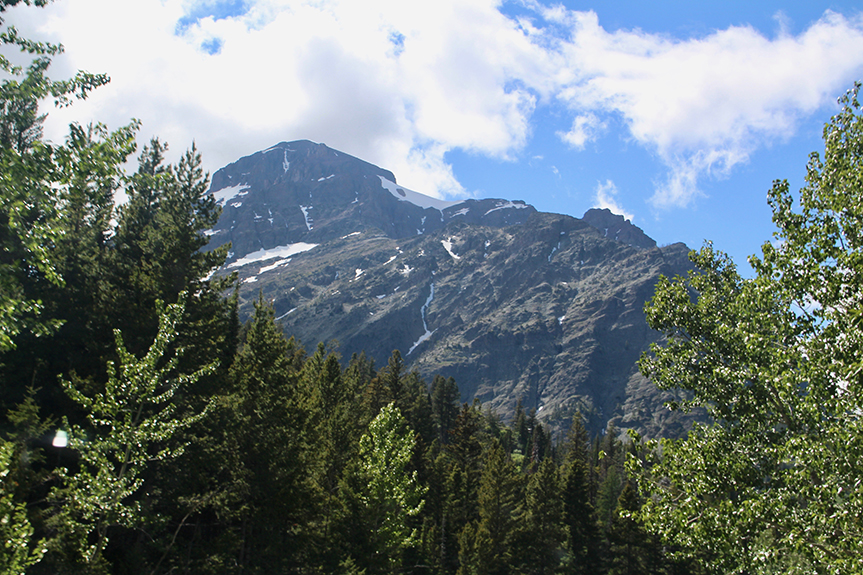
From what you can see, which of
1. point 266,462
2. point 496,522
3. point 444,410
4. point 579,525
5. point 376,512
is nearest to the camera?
point 266,462

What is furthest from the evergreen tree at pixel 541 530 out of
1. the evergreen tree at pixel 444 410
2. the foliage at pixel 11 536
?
the foliage at pixel 11 536

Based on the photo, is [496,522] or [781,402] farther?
[496,522]

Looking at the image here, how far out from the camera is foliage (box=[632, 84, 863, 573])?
8.55 m

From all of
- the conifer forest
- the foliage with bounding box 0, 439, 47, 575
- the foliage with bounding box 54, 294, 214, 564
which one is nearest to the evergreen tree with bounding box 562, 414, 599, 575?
the conifer forest

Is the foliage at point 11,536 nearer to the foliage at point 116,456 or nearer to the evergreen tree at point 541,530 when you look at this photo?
the foliage at point 116,456

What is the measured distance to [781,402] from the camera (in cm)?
1032

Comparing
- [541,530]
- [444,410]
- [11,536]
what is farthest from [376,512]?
[444,410]

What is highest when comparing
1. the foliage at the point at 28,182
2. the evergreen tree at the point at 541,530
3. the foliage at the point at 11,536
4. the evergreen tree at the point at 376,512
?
the foliage at the point at 28,182

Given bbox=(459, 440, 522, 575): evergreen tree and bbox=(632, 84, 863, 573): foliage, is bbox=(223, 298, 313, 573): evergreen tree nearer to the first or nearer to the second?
bbox=(632, 84, 863, 573): foliage

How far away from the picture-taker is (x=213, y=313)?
22141mm

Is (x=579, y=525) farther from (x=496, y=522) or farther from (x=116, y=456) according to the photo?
(x=116, y=456)

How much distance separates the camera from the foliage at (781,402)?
8.55 meters

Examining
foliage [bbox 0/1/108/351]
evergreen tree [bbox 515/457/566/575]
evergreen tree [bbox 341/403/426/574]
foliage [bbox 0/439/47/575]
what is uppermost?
foliage [bbox 0/1/108/351]

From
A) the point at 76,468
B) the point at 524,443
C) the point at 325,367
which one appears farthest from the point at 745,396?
the point at 524,443
